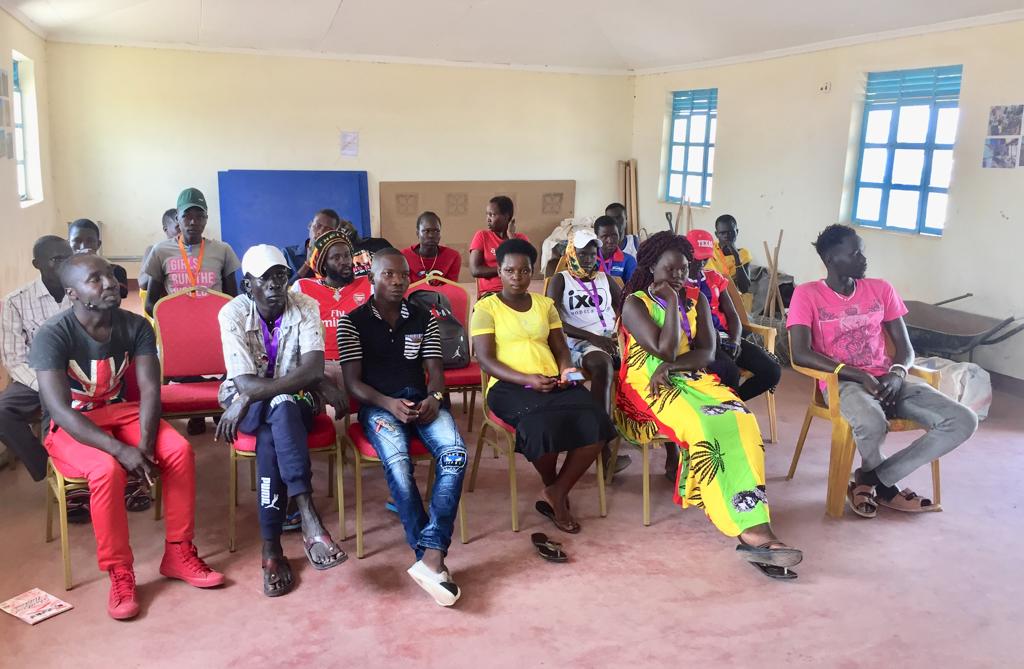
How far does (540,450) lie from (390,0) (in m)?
6.87

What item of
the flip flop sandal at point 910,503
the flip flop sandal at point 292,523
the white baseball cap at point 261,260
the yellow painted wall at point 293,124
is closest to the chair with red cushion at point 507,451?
the flip flop sandal at point 292,523

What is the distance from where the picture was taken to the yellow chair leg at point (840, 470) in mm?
3932

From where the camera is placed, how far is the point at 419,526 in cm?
327

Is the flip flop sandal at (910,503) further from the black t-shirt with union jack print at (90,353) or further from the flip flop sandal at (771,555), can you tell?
the black t-shirt with union jack print at (90,353)

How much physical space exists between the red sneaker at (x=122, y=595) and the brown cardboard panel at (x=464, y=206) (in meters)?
Result: 8.04

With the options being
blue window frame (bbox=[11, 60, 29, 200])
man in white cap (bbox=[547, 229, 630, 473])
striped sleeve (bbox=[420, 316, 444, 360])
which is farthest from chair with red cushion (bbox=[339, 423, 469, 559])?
blue window frame (bbox=[11, 60, 29, 200])

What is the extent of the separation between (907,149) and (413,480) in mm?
6062

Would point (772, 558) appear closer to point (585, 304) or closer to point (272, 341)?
point (585, 304)

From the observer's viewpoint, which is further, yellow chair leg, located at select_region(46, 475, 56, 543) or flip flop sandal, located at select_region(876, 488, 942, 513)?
flip flop sandal, located at select_region(876, 488, 942, 513)

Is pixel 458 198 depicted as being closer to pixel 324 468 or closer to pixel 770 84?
pixel 770 84

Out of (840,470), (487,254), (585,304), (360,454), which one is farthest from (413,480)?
(487,254)

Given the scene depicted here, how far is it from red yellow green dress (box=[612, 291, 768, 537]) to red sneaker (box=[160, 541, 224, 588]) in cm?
191

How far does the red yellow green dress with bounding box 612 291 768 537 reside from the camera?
3.43 meters

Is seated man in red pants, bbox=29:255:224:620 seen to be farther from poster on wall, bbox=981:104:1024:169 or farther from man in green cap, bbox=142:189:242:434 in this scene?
poster on wall, bbox=981:104:1024:169
